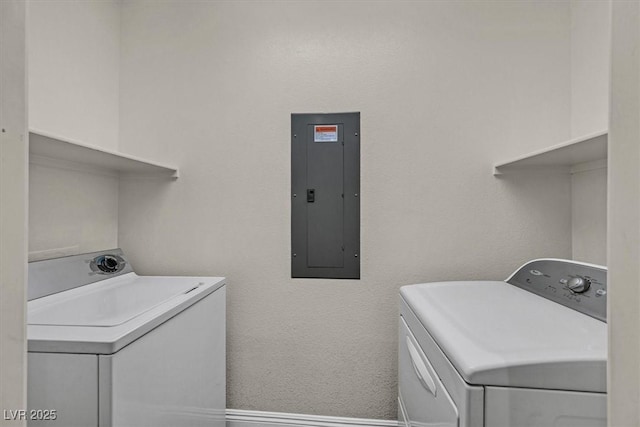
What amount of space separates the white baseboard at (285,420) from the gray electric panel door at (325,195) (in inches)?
27.7

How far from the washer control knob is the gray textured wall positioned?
0.53 meters

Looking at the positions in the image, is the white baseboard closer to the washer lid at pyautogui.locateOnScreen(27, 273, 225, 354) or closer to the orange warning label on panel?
the washer lid at pyautogui.locateOnScreen(27, 273, 225, 354)

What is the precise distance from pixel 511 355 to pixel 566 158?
1109 mm

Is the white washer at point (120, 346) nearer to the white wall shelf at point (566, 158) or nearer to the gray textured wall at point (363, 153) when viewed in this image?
the gray textured wall at point (363, 153)

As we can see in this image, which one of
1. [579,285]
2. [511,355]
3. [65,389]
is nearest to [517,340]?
[511,355]

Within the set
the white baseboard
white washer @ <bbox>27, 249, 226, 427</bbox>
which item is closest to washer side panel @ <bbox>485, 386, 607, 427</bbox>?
white washer @ <bbox>27, 249, 226, 427</bbox>

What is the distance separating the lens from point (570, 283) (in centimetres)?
113

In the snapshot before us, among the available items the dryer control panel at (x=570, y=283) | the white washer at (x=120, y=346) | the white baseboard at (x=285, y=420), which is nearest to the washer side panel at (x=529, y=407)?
the dryer control panel at (x=570, y=283)

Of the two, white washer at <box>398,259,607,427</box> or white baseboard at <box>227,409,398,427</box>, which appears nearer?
white washer at <box>398,259,607,427</box>

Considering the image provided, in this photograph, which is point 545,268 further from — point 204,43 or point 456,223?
point 204,43

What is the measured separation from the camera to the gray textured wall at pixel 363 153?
165cm

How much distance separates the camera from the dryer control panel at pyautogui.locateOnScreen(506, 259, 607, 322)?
1.00m

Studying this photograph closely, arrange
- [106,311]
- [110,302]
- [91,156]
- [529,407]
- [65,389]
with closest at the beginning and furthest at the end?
[529,407]
[65,389]
[106,311]
[110,302]
[91,156]

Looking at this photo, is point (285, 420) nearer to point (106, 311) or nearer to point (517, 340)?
point (106, 311)
